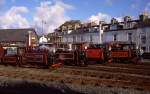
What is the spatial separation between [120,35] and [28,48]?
45214 mm

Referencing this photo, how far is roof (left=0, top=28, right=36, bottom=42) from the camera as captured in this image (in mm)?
102125

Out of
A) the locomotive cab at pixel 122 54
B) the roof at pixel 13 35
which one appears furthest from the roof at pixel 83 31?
the locomotive cab at pixel 122 54

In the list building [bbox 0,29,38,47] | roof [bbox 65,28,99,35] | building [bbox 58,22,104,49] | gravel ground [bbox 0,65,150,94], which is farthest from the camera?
building [bbox 0,29,38,47]

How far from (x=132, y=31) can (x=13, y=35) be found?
4462cm

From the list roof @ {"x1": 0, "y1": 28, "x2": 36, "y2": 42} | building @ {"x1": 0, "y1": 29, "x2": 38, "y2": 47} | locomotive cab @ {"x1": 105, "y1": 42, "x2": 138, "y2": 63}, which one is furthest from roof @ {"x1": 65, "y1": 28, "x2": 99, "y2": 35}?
locomotive cab @ {"x1": 105, "y1": 42, "x2": 138, "y2": 63}

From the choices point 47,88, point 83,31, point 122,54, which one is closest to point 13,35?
point 83,31

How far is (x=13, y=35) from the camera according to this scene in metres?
104

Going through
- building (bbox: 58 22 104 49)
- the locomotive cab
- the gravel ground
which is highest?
building (bbox: 58 22 104 49)

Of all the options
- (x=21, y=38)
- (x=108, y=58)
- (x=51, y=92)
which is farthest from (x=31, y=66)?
(x=21, y=38)

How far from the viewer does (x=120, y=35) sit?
3041 inches

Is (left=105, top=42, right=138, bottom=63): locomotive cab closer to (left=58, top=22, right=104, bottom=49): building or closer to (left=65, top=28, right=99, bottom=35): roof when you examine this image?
(left=58, top=22, right=104, bottom=49): building

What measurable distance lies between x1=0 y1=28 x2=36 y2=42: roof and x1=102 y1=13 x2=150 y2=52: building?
29833mm

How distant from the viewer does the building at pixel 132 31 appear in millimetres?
70438

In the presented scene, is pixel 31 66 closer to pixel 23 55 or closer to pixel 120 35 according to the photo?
pixel 23 55
